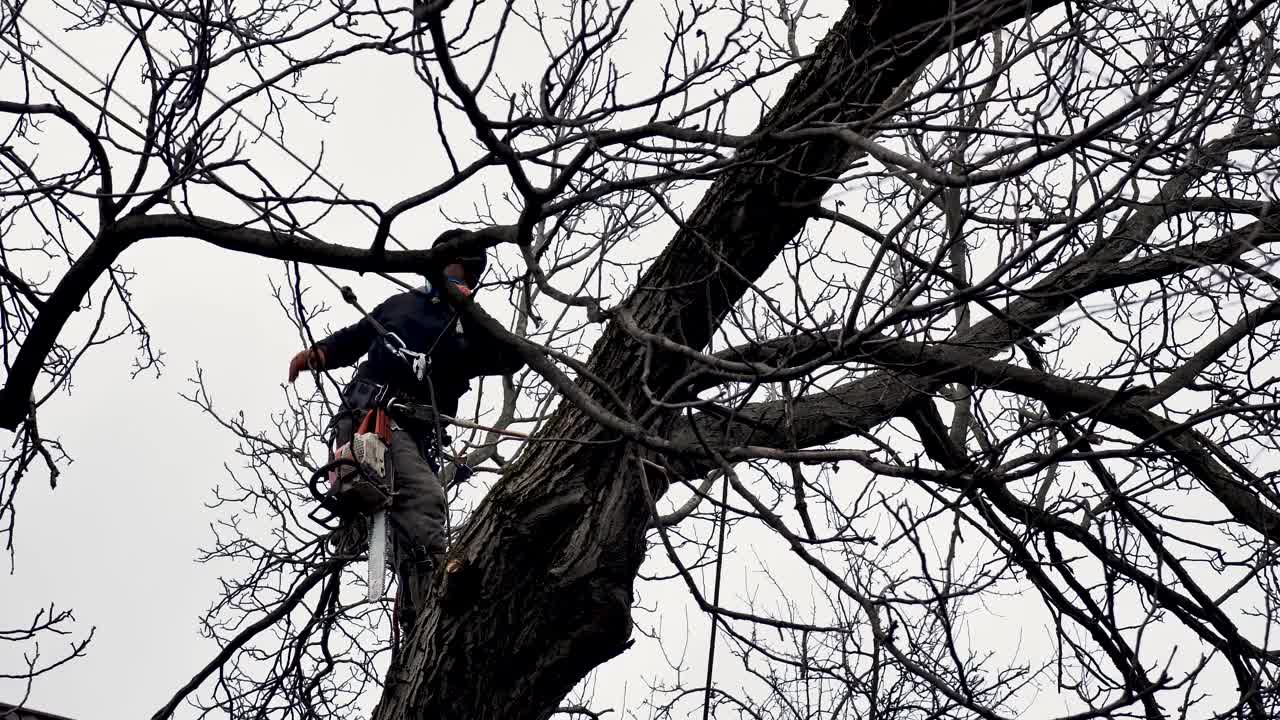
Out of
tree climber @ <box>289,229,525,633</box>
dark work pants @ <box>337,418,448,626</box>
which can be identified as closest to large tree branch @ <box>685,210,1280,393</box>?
tree climber @ <box>289,229,525,633</box>

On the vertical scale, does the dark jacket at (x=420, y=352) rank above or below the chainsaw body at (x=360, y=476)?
above

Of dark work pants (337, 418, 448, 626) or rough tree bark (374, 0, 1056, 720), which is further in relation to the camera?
dark work pants (337, 418, 448, 626)

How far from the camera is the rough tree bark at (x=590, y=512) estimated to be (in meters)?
3.93

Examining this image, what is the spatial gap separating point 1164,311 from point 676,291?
1.57m

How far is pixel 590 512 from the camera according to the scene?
3963mm

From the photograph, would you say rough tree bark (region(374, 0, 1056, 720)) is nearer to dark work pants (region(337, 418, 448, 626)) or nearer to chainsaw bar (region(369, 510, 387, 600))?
chainsaw bar (region(369, 510, 387, 600))

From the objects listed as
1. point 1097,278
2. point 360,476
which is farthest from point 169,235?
point 1097,278

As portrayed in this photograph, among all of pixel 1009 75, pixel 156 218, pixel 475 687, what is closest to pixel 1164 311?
pixel 1009 75

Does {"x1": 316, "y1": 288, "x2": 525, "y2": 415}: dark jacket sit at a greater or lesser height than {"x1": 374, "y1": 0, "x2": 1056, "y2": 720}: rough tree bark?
greater

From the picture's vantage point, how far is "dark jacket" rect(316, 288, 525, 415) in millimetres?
4688

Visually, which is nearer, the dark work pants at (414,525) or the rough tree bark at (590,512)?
the rough tree bark at (590,512)

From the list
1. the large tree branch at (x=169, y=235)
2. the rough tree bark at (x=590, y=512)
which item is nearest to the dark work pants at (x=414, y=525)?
the rough tree bark at (x=590, y=512)

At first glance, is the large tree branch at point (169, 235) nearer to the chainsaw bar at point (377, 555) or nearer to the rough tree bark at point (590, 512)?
the rough tree bark at point (590, 512)

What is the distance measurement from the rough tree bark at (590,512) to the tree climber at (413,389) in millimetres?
624
